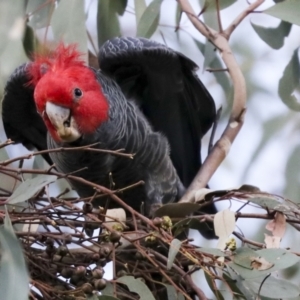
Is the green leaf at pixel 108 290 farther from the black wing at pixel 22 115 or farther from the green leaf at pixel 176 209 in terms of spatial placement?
the black wing at pixel 22 115

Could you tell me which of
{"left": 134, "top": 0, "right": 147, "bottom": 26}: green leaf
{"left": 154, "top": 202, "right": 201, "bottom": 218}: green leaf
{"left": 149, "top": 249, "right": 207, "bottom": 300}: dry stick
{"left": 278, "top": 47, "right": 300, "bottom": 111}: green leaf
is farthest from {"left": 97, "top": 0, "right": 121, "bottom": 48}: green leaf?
{"left": 149, "top": 249, "right": 207, "bottom": 300}: dry stick

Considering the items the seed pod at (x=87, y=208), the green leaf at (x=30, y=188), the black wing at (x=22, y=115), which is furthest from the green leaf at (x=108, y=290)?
the black wing at (x=22, y=115)

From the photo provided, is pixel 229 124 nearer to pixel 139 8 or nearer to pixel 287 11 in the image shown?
pixel 287 11

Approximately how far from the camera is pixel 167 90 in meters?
2.02

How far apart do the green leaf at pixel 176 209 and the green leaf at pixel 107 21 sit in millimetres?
844

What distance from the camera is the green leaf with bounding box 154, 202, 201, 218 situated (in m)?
1.40

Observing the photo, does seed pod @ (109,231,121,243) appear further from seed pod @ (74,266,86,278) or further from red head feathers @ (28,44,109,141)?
red head feathers @ (28,44,109,141)

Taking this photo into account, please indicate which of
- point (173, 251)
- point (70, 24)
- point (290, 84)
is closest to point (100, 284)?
point (173, 251)

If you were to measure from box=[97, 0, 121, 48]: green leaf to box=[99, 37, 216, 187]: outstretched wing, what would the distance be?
6.0 inches

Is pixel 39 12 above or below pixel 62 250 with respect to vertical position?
above

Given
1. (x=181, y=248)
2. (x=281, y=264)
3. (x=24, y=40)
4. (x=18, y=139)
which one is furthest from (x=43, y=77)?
(x=281, y=264)

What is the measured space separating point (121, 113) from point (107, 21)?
0.37 metres

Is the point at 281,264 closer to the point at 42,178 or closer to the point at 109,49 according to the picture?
the point at 42,178

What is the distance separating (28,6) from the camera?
6.53 feet
